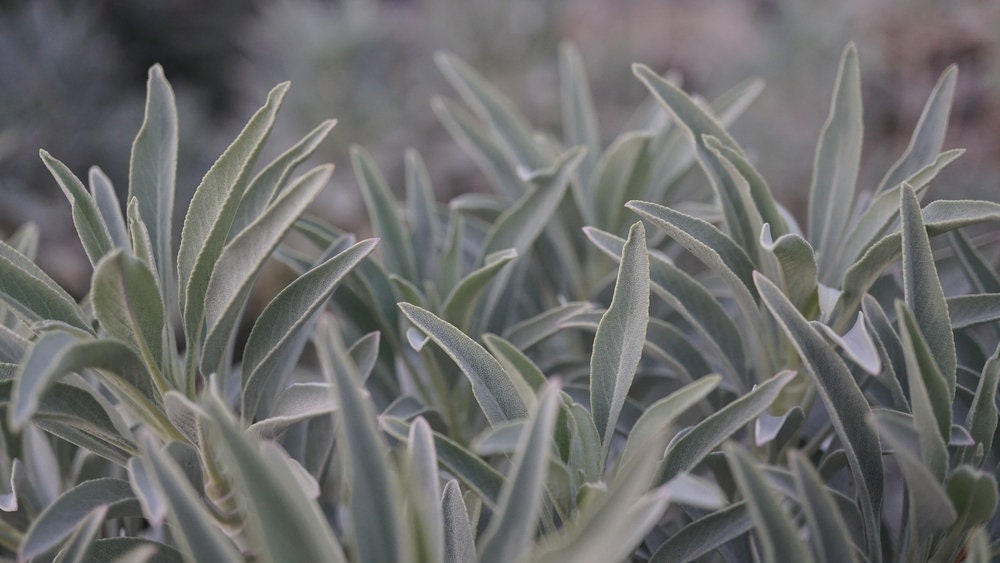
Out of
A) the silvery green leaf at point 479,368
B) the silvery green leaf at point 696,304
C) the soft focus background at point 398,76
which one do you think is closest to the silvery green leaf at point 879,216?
the silvery green leaf at point 696,304

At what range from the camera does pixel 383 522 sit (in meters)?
0.44

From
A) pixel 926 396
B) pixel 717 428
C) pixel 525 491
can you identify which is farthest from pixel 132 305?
pixel 926 396

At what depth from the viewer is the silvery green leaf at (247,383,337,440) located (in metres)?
0.56

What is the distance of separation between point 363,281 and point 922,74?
2524 mm

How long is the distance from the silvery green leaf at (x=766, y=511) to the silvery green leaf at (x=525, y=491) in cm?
10

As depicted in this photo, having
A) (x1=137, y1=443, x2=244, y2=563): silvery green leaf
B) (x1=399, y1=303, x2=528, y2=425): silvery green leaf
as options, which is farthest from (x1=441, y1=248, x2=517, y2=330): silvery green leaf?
(x1=137, y1=443, x2=244, y2=563): silvery green leaf

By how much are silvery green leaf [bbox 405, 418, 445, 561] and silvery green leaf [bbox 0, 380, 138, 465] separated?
0.78 ft

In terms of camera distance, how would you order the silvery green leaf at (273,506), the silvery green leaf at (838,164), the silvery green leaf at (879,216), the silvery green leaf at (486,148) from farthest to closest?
the silvery green leaf at (486,148) → the silvery green leaf at (838,164) → the silvery green leaf at (879,216) → the silvery green leaf at (273,506)

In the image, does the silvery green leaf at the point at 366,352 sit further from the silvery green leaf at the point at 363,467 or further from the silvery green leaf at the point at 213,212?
the silvery green leaf at the point at 363,467

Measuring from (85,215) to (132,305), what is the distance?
0.12 meters

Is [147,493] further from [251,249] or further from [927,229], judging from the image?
[927,229]

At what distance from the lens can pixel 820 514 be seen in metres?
0.46

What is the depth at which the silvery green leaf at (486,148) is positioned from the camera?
98cm

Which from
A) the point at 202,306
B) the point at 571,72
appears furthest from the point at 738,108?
the point at 202,306
